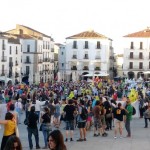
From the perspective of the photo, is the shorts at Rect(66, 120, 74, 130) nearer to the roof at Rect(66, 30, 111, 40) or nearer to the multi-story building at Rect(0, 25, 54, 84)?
the multi-story building at Rect(0, 25, 54, 84)

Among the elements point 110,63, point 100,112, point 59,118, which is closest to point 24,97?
point 59,118

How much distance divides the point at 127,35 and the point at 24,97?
6380 cm

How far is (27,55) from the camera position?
87.4m

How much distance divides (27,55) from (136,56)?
753 inches

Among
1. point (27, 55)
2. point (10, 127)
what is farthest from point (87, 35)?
point (10, 127)

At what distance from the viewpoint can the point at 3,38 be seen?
245 feet

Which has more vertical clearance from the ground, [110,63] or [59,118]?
[110,63]

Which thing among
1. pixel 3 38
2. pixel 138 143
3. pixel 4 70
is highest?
pixel 3 38

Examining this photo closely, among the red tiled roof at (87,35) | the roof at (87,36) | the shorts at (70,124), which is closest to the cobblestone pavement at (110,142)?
the shorts at (70,124)

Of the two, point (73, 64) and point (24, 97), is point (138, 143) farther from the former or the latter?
point (73, 64)

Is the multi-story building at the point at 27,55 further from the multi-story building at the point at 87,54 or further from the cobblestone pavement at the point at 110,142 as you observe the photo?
the cobblestone pavement at the point at 110,142

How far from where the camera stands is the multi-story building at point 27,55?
7726 cm

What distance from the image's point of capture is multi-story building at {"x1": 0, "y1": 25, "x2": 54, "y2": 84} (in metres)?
77.3

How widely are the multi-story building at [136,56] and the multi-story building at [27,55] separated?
48.2 feet
